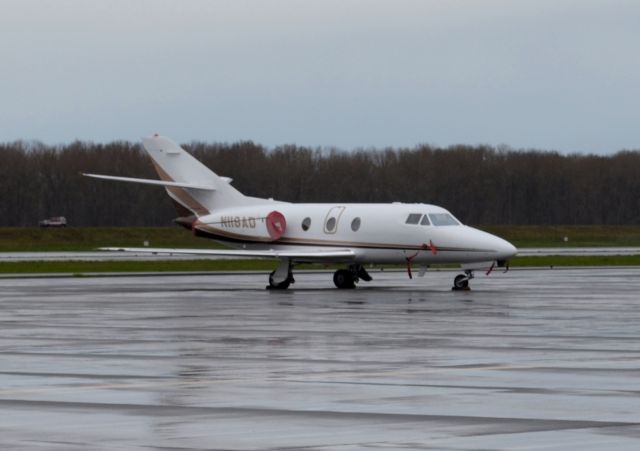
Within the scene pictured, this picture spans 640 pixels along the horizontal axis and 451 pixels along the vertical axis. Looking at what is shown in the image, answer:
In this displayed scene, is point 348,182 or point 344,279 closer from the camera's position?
point 344,279

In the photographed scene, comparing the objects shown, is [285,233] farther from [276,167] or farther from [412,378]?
[276,167]

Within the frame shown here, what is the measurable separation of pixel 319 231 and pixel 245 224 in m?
2.66

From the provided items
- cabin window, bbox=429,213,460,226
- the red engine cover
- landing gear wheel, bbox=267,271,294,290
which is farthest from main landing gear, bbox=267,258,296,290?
cabin window, bbox=429,213,460,226

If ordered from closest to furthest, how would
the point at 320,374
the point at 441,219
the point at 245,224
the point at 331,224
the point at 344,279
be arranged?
the point at 320,374
the point at 441,219
the point at 344,279
the point at 331,224
the point at 245,224

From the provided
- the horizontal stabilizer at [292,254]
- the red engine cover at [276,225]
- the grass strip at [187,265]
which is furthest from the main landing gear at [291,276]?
the grass strip at [187,265]

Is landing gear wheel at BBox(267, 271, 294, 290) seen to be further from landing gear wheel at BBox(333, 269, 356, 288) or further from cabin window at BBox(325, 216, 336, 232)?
cabin window at BBox(325, 216, 336, 232)

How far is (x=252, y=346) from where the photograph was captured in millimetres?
22297

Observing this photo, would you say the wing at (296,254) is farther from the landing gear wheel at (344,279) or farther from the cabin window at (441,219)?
the cabin window at (441,219)

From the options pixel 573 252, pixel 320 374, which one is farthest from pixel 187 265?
pixel 320 374

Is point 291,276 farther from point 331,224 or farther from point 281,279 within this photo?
point 331,224

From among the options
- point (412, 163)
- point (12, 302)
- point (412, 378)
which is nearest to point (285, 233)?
point (12, 302)

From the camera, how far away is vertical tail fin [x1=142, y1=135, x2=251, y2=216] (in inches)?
1869

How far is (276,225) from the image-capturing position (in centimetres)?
4541

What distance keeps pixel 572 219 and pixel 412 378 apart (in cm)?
16583
